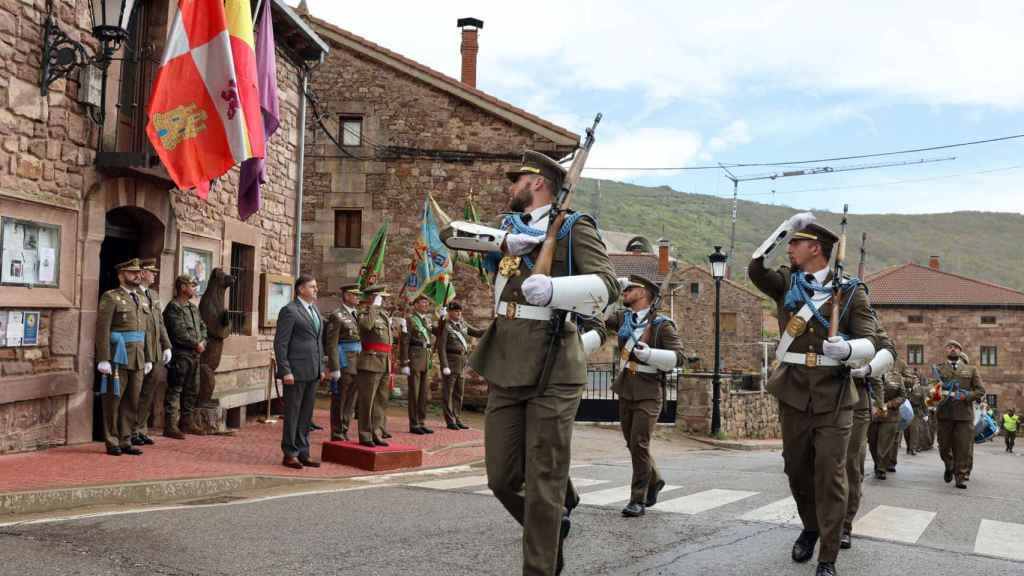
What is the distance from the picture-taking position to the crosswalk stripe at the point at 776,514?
7.70 m

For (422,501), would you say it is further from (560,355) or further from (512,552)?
(560,355)

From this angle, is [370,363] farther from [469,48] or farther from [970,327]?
[970,327]

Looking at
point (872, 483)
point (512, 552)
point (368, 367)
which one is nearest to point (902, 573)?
point (512, 552)

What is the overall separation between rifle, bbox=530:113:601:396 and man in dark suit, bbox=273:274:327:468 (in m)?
5.85

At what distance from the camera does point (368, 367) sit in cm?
1209

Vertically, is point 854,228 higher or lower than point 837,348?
higher

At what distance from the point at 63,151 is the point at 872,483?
10.3 m

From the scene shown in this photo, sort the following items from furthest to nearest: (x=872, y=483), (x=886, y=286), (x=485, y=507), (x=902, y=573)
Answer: (x=886, y=286)
(x=872, y=483)
(x=485, y=507)
(x=902, y=573)

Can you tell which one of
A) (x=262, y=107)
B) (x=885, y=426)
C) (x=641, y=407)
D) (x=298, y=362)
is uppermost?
(x=262, y=107)

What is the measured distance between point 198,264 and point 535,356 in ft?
31.5

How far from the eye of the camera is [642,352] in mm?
8391

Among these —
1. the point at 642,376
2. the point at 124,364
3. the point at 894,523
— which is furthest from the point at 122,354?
the point at 894,523

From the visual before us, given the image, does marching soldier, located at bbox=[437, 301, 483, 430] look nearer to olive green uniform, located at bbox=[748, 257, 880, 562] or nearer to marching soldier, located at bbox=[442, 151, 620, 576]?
olive green uniform, located at bbox=[748, 257, 880, 562]

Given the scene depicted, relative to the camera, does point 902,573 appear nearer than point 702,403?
Yes
